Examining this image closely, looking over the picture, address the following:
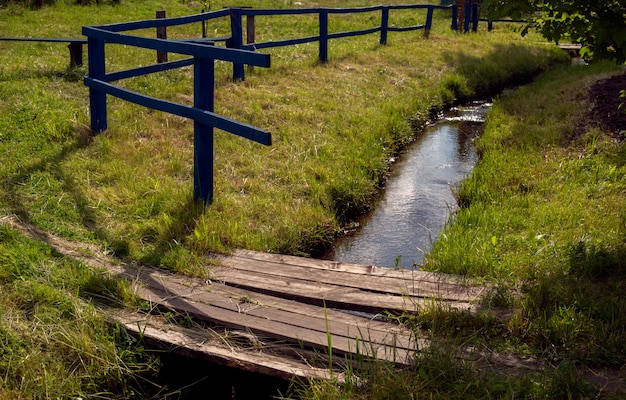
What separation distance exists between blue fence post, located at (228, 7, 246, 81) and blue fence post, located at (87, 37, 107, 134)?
3.47 meters

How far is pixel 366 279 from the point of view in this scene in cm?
578

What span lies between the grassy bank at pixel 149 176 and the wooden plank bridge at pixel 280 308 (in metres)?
0.22

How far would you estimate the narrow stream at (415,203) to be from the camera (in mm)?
7332

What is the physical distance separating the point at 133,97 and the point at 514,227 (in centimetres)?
414

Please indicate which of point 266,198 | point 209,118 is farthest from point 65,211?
point 266,198

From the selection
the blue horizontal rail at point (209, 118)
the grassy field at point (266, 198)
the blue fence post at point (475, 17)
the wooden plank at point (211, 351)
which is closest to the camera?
the wooden plank at point (211, 351)

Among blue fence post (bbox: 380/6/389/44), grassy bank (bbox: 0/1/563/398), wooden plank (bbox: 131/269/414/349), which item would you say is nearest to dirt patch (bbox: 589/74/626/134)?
grassy bank (bbox: 0/1/563/398)

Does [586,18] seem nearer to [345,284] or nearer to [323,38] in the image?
[345,284]

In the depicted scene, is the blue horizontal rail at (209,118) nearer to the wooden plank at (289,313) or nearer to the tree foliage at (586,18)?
the wooden plank at (289,313)

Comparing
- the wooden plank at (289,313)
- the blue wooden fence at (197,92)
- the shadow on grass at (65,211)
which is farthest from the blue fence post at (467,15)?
the wooden plank at (289,313)

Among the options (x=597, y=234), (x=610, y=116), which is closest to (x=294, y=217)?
(x=597, y=234)

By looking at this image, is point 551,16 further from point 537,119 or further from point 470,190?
point 537,119

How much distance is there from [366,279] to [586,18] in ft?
9.16

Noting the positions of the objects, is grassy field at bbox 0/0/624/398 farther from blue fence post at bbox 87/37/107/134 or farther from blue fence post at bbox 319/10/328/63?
blue fence post at bbox 319/10/328/63
